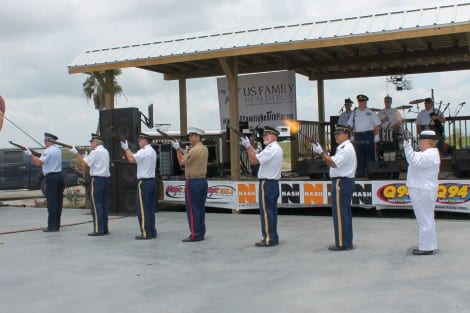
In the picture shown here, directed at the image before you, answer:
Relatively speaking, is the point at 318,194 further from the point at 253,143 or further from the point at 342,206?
the point at 342,206

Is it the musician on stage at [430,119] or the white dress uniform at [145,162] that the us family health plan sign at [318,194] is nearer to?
the musician on stage at [430,119]

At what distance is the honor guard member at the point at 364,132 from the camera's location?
11773 mm

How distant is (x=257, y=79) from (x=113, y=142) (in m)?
4.34

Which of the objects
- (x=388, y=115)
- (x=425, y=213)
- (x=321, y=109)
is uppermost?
(x=321, y=109)

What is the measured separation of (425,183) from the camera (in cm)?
696

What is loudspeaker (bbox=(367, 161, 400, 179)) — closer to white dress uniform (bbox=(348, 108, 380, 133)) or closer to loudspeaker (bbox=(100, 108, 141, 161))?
white dress uniform (bbox=(348, 108, 380, 133))

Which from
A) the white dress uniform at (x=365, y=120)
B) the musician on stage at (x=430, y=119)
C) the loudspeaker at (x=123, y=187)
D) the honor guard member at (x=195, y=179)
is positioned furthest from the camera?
the musician on stage at (x=430, y=119)

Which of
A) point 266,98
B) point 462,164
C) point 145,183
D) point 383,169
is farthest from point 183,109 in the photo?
point 462,164

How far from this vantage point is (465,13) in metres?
9.21

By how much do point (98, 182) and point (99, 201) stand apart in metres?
0.32

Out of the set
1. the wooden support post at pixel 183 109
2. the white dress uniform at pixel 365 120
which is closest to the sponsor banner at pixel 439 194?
the white dress uniform at pixel 365 120

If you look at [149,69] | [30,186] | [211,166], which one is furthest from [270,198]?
[30,186]

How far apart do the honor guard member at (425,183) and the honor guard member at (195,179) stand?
10.0ft

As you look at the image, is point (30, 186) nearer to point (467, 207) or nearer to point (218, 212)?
point (218, 212)
